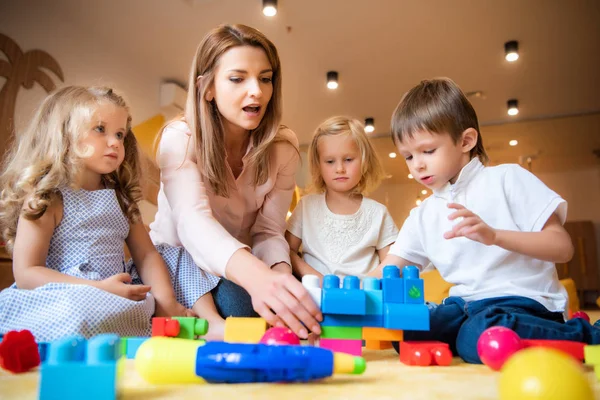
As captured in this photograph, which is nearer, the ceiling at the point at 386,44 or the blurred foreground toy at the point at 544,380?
the blurred foreground toy at the point at 544,380

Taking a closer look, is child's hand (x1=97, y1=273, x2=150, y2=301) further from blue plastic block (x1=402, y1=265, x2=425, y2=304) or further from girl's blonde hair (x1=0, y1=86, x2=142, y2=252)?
blue plastic block (x1=402, y1=265, x2=425, y2=304)

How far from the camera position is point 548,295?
36.0 inches

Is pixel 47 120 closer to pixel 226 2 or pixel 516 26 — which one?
pixel 226 2

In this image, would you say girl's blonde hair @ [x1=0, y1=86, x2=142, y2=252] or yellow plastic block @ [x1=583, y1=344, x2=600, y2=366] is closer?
yellow plastic block @ [x1=583, y1=344, x2=600, y2=366]

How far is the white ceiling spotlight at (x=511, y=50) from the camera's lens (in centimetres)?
324

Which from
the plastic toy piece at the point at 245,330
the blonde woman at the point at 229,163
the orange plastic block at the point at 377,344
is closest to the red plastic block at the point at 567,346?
the orange plastic block at the point at 377,344

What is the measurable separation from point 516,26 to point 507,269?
2.65 m

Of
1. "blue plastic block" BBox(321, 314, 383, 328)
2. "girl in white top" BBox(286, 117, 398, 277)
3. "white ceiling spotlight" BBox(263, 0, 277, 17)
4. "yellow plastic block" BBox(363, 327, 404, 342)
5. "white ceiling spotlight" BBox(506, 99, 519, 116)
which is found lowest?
"yellow plastic block" BBox(363, 327, 404, 342)

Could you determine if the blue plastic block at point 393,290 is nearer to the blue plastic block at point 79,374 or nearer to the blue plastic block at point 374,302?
the blue plastic block at point 374,302

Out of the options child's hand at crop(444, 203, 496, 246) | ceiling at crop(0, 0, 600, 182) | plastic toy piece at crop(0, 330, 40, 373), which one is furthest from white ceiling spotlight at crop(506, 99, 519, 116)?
plastic toy piece at crop(0, 330, 40, 373)

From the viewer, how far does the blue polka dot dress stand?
91 cm

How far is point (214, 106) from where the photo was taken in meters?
1.30

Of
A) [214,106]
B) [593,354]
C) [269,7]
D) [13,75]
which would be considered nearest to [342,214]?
[214,106]

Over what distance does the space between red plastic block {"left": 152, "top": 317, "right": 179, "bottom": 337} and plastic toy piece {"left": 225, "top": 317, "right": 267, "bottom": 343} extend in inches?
5.5
